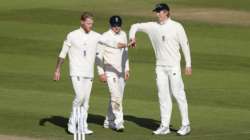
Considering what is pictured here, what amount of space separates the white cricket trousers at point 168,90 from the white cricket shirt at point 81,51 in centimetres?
128

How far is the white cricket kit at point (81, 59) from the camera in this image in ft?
57.6

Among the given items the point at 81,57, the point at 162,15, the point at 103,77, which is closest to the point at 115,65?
the point at 103,77

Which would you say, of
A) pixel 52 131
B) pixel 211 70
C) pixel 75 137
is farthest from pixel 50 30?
pixel 75 137

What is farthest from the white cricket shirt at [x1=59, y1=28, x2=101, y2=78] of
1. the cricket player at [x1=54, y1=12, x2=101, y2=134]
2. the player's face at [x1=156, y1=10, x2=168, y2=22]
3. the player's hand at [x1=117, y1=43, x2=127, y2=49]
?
the player's face at [x1=156, y1=10, x2=168, y2=22]

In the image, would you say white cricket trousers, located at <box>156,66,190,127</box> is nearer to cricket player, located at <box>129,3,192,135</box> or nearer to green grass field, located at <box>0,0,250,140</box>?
cricket player, located at <box>129,3,192,135</box>

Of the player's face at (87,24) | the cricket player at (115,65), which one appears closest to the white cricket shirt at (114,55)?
the cricket player at (115,65)

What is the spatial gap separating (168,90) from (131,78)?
259 inches

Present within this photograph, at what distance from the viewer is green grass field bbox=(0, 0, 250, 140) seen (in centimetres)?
1870

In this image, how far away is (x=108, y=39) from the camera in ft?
59.3

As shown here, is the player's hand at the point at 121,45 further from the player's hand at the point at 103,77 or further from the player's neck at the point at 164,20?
the player's neck at the point at 164,20

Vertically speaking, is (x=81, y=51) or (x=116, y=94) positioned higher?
(x=81, y=51)

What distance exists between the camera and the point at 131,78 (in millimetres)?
24484

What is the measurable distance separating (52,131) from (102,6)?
19.5 meters

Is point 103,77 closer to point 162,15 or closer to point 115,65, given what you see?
point 115,65
